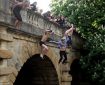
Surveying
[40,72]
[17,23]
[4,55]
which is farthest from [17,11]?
[40,72]

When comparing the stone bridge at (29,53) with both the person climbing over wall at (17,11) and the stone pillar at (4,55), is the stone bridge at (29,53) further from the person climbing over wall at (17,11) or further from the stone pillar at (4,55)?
the person climbing over wall at (17,11)

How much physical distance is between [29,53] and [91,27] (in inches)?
270

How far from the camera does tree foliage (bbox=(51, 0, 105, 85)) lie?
1631 cm

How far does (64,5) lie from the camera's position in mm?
18547

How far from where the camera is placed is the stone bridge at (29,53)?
9.24 meters

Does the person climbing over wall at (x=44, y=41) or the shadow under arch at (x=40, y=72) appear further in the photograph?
the shadow under arch at (x=40, y=72)

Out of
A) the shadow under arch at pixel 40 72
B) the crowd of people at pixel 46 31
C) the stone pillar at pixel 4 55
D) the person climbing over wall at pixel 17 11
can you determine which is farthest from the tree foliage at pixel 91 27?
the stone pillar at pixel 4 55

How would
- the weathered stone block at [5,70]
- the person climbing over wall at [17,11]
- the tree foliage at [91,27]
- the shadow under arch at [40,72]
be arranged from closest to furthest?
the weathered stone block at [5,70] → the person climbing over wall at [17,11] → the shadow under arch at [40,72] → the tree foliage at [91,27]

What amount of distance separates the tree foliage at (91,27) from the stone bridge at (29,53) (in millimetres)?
708

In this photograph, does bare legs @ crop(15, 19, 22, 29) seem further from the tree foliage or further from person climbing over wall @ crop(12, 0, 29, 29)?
the tree foliage

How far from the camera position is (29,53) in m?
11.7

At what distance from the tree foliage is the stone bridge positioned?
2.32 feet

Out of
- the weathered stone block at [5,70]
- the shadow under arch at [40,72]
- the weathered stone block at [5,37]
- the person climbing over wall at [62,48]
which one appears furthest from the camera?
the shadow under arch at [40,72]

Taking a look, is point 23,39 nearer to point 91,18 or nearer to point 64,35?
point 64,35
